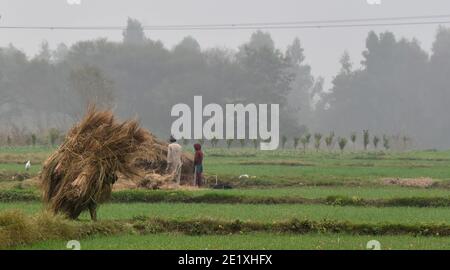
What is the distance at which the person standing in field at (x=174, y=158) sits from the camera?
25219 mm

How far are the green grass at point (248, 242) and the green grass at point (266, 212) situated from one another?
1544 millimetres

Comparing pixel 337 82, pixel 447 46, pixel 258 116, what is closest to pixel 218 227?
pixel 258 116

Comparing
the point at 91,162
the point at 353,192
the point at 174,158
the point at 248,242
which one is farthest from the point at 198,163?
the point at 248,242

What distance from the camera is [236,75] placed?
85250mm

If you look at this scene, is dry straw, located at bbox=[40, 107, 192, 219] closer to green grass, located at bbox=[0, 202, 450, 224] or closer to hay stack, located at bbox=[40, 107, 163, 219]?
hay stack, located at bbox=[40, 107, 163, 219]

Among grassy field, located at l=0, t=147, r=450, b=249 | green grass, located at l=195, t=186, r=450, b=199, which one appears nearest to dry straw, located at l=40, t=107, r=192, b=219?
grassy field, located at l=0, t=147, r=450, b=249

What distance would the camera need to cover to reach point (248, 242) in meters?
14.1

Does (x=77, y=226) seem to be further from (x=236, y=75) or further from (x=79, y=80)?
(x=236, y=75)

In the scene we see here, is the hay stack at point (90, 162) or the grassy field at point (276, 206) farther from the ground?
the hay stack at point (90, 162)

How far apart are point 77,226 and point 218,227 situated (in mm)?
3185

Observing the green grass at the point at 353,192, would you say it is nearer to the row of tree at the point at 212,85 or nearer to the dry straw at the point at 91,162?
the dry straw at the point at 91,162

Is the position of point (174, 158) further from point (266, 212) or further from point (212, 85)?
point (212, 85)

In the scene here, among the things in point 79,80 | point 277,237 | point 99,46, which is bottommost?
point 277,237

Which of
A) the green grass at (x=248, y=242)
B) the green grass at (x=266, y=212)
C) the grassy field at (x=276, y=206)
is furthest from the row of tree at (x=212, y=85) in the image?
the green grass at (x=248, y=242)
